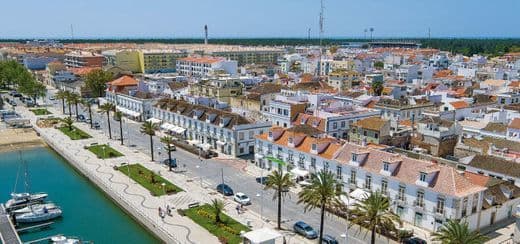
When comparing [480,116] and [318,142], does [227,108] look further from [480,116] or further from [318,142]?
[480,116]

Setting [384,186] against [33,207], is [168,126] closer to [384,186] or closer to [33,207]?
[33,207]

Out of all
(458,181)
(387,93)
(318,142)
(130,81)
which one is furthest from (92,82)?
(458,181)

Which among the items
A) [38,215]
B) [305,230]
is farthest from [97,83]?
[305,230]

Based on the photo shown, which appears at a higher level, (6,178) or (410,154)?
(410,154)

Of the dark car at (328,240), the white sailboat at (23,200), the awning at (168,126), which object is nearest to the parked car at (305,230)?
the dark car at (328,240)

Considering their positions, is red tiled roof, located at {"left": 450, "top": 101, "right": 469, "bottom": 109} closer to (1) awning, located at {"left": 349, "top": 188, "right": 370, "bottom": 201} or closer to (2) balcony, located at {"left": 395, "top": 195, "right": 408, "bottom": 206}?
(1) awning, located at {"left": 349, "top": 188, "right": 370, "bottom": 201}

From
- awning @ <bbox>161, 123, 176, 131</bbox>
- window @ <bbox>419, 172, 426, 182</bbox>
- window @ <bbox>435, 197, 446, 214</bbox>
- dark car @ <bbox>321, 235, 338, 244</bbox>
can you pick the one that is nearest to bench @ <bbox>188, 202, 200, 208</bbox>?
dark car @ <bbox>321, 235, 338, 244</bbox>
